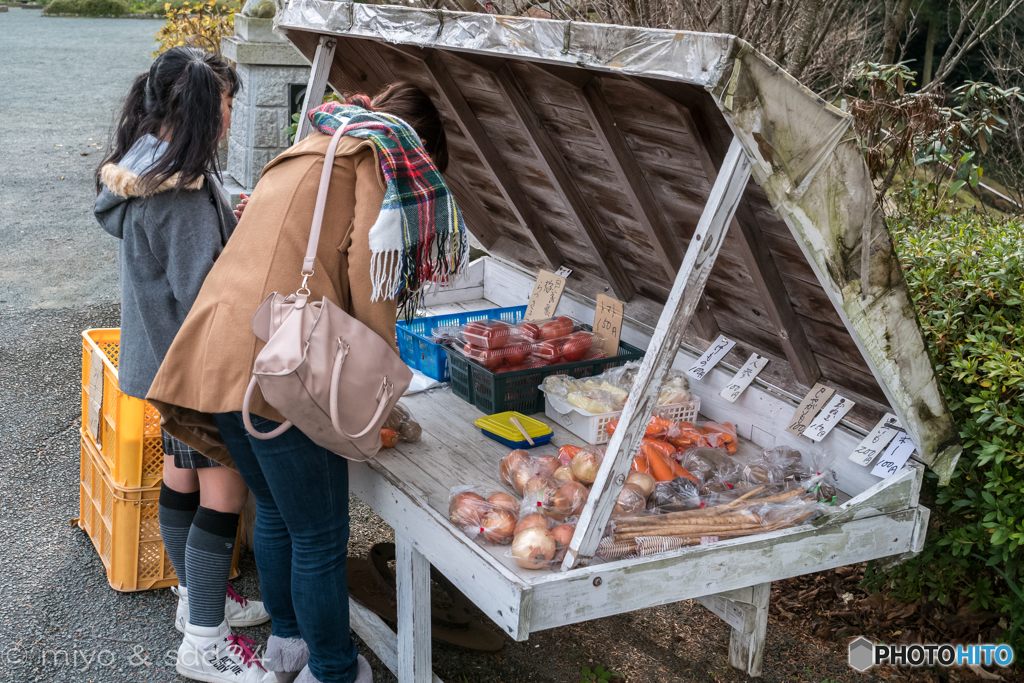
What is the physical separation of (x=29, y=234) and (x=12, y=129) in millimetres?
4472

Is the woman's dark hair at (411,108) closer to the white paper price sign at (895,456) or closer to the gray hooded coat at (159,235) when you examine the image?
the gray hooded coat at (159,235)

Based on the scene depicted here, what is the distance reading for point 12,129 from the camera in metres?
10.8

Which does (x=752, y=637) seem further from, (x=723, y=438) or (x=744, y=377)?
(x=744, y=377)

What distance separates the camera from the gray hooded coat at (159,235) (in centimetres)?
224

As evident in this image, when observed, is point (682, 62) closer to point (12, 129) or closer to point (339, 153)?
point (339, 153)

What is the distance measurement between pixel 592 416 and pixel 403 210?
105cm

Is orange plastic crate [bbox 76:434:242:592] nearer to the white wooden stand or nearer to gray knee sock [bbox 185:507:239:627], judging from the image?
gray knee sock [bbox 185:507:239:627]

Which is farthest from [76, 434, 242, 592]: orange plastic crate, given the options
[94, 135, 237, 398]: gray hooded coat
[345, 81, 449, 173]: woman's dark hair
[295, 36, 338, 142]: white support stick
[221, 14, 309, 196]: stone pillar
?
[221, 14, 309, 196]: stone pillar

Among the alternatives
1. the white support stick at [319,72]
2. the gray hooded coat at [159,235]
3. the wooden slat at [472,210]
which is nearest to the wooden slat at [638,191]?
the gray hooded coat at [159,235]

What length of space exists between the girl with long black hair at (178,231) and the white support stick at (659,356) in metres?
1.18

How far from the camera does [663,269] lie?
303 cm

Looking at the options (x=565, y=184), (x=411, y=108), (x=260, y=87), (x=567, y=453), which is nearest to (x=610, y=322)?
(x=565, y=184)

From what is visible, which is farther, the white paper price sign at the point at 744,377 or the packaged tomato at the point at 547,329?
the packaged tomato at the point at 547,329

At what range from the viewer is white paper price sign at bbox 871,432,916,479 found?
86.7 inches
